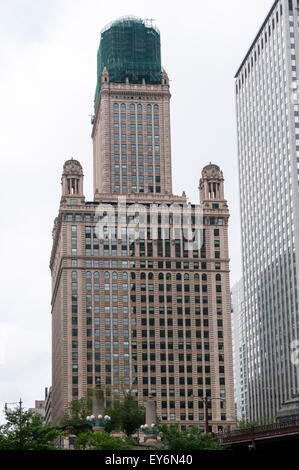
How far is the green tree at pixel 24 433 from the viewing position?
241ft

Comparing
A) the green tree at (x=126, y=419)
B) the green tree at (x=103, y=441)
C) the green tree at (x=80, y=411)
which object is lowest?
the green tree at (x=103, y=441)

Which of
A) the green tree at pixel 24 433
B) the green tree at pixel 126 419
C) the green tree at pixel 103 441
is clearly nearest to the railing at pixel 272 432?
the green tree at pixel 103 441

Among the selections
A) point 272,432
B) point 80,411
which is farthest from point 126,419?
point 272,432

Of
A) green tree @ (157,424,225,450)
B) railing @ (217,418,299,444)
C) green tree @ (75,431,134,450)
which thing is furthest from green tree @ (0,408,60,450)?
railing @ (217,418,299,444)

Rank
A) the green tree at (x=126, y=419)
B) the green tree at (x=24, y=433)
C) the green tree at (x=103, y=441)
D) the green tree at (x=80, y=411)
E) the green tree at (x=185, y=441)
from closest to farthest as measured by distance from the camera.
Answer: the green tree at (x=103, y=441), the green tree at (x=24, y=433), the green tree at (x=185, y=441), the green tree at (x=126, y=419), the green tree at (x=80, y=411)

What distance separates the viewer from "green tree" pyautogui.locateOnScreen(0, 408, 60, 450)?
73438 mm

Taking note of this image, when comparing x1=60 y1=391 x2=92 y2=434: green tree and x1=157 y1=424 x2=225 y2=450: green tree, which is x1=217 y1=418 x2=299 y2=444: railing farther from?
x1=60 y1=391 x2=92 y2=434: green tree

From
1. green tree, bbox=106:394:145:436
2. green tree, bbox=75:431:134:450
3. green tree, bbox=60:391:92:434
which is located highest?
green tree, bbox=60:391:92:434

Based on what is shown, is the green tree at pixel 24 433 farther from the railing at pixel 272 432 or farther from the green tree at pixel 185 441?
the railing at pixel 272 432
